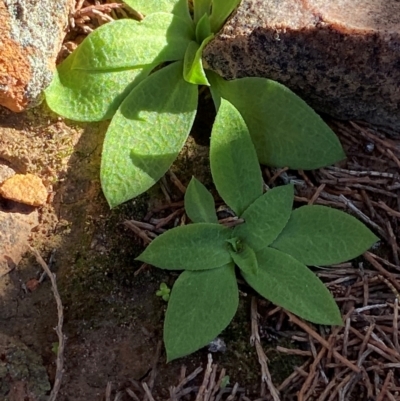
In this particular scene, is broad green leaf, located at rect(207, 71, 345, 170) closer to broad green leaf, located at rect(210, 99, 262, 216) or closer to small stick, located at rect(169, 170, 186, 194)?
broad green leaf, located at rect(210, 99, 262, 216)

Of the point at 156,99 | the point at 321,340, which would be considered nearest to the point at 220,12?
the point at 156,99

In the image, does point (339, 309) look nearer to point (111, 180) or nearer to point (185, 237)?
point (185, 237)

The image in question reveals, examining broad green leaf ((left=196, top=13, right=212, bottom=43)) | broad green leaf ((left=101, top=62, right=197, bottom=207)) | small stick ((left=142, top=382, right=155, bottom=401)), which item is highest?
broad green leaf ((left=196, top=13, right=212, bottom=43))

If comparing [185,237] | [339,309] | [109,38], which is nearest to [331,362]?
[339,309]

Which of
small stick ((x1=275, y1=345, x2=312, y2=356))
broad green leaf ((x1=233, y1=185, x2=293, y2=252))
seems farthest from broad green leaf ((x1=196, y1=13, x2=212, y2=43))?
small stick ((x1=275, y1=345, x2=312, y2=356))

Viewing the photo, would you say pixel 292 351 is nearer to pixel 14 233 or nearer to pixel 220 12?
pixel 14 233

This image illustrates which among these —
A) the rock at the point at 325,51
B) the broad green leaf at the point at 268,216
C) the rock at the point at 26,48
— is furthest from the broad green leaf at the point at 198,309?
the rock at the point at 26,48
